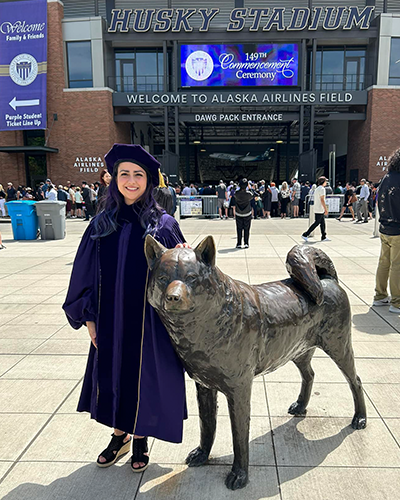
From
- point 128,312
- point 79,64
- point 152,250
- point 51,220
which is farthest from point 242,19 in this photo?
point 152,250

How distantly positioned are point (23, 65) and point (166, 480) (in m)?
26.4

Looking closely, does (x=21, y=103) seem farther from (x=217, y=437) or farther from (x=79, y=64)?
(x=217, y=437)

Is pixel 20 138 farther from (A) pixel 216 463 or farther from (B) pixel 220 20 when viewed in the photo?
(A) pixel 216 463

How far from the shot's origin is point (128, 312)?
2219 mm

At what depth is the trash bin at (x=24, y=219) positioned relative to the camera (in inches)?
480

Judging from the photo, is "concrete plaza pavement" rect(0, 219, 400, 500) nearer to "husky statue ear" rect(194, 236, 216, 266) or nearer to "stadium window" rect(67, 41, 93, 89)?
"husky statue ear" rect(194, 236, 216, 266)

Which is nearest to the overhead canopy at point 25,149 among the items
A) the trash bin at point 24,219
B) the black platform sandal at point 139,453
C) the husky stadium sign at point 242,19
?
the husky stadium sign at point 242,19

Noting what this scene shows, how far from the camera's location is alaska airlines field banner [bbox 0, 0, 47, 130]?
2309cm

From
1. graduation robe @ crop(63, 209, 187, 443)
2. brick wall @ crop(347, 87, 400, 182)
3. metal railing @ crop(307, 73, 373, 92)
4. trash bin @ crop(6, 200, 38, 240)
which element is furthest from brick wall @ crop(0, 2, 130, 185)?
graduation robe @ crop(63, 209, 187, 443)

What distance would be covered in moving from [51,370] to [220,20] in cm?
2737

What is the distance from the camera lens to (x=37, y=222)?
1264 centimetres

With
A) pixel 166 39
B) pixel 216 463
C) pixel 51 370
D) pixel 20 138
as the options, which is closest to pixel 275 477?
pixel 216 463

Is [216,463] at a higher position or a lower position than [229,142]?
lower

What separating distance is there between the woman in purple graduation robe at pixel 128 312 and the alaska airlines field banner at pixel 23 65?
2384 centimetres
